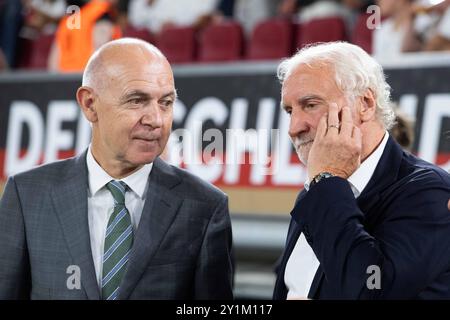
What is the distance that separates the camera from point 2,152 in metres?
4.25

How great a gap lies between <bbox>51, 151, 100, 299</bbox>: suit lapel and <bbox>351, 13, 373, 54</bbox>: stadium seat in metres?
2.31

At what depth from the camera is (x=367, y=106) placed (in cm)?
142

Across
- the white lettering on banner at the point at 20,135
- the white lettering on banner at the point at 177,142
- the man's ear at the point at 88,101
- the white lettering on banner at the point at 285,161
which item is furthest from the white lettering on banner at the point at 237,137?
the man's ear at the point at 88,101

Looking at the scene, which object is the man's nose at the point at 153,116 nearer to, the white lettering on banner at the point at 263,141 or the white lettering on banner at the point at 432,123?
the white lettering on banner at the point at 432,123

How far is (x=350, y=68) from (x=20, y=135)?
309 centimetres

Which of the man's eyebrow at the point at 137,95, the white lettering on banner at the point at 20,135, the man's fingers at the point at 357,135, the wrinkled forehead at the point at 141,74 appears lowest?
the white lettering on banner at the point at 20,135

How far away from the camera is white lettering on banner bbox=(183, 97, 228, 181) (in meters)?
3.75

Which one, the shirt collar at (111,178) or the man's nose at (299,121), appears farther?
the shirt collar at (111,178)

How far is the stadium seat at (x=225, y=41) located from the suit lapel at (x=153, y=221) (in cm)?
256

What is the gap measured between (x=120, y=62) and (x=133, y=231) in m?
0.32

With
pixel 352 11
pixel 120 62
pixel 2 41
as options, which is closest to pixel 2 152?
pixel 2 41

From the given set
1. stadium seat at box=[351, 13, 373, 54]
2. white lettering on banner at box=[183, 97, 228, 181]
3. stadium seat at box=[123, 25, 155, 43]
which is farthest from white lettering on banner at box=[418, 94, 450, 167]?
stadium seat at box=[123, 25, 155, 43]

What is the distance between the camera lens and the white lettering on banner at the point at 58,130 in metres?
4.06

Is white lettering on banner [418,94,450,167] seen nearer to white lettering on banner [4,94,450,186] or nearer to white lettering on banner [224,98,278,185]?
white lettering on banner [4,94,450,186]
